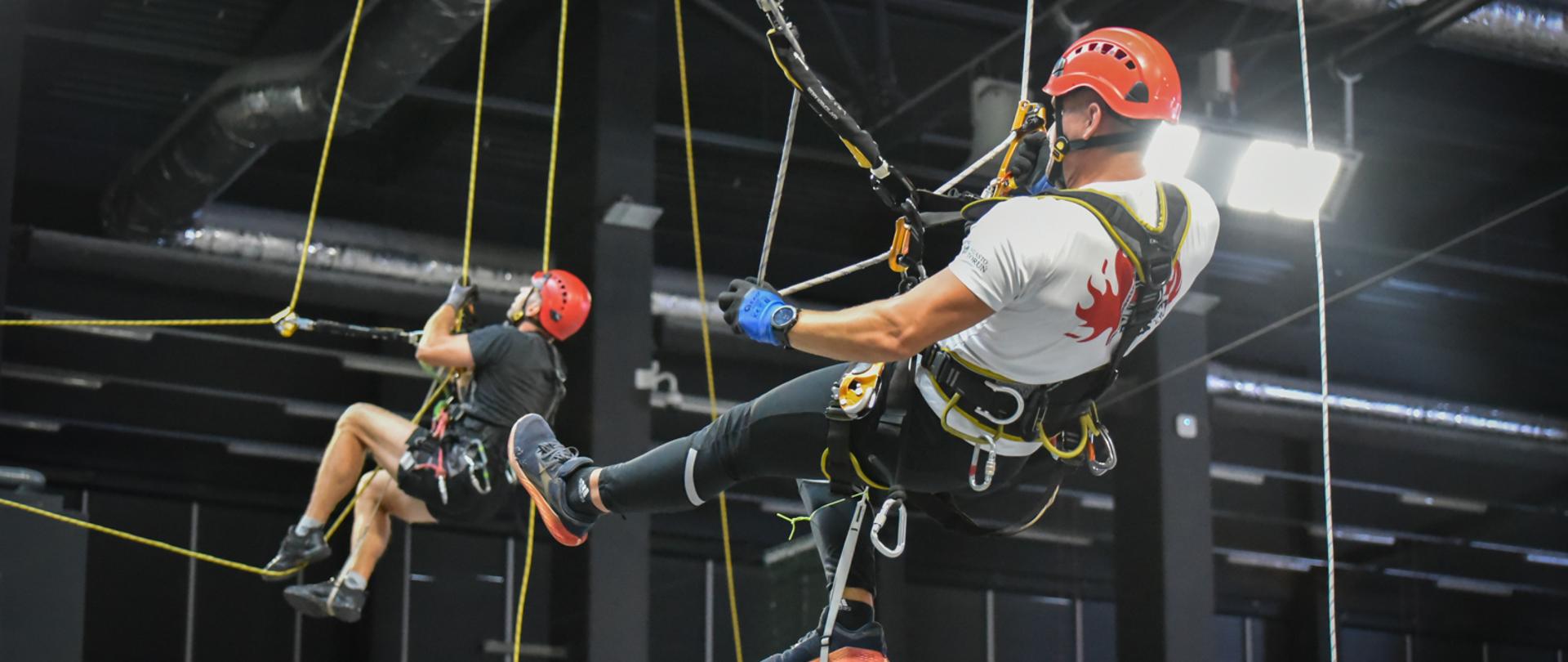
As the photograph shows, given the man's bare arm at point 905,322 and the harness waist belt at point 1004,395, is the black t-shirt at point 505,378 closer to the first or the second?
the harness waist belt at point 1004,395

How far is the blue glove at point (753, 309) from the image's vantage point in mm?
3396

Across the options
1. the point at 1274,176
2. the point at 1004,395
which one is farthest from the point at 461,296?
the point at 1274,176

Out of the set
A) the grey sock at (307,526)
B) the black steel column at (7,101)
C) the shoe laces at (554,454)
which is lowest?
the grey sock at (307,526)

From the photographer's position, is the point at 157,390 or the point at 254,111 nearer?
the point at 254,111

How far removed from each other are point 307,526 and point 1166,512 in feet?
16.6

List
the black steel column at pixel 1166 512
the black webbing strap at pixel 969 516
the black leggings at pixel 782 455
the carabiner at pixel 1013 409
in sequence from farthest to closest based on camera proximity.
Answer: the black steel column at pixel 1166 512, the black webbing strap at pixel 969 516, the black leggings at pixel 782 455, the carabiner at pixel 1013 409

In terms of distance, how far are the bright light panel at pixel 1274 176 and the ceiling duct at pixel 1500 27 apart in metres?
0.62

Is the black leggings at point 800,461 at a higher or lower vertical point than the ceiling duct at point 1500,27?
lower

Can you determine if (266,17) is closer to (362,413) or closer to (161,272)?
(161,272)

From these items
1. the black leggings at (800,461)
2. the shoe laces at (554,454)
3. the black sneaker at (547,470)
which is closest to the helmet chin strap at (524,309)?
the black sneaker at (547,470)

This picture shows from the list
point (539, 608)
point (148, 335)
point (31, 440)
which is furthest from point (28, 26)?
point (539, 608)

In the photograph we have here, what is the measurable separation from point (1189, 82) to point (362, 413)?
4.63 meters

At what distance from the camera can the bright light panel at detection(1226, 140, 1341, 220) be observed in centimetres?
794

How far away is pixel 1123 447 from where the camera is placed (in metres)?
10.1
